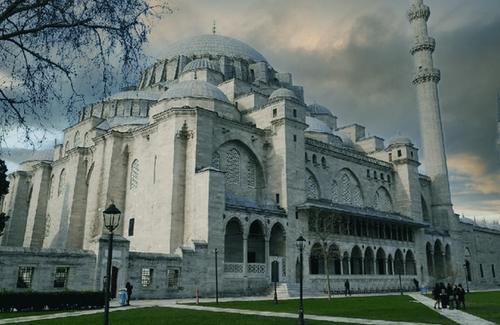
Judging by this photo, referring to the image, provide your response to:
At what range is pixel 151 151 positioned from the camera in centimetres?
3209

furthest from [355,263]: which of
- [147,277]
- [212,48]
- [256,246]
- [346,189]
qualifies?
[212,48]

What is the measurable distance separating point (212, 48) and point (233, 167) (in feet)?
74.4

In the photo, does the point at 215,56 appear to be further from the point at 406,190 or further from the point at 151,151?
the point at 406,190

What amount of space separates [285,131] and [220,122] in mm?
5208

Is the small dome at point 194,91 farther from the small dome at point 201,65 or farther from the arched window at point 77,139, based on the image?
the arched window at point 77,139

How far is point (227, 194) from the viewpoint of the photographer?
3114 cm

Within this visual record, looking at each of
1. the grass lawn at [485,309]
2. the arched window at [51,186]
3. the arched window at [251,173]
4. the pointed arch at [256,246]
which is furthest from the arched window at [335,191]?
the arched window at [51,186]

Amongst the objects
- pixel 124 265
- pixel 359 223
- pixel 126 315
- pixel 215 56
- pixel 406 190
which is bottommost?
pixel 126 315

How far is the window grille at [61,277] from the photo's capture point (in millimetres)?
20906

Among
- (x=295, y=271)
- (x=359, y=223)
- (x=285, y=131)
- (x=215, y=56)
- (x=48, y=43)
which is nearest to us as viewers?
(x=48, y=43)

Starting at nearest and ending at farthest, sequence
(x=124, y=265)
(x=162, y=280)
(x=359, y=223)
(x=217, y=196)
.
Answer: (x=124, y=265) → (x=162, y=280) → (x=217, y=196) → (x=359, y=223)

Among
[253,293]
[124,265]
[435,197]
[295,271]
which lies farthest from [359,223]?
[124,265]

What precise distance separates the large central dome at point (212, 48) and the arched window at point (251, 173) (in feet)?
65.4

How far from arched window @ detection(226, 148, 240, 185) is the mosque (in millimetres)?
81
